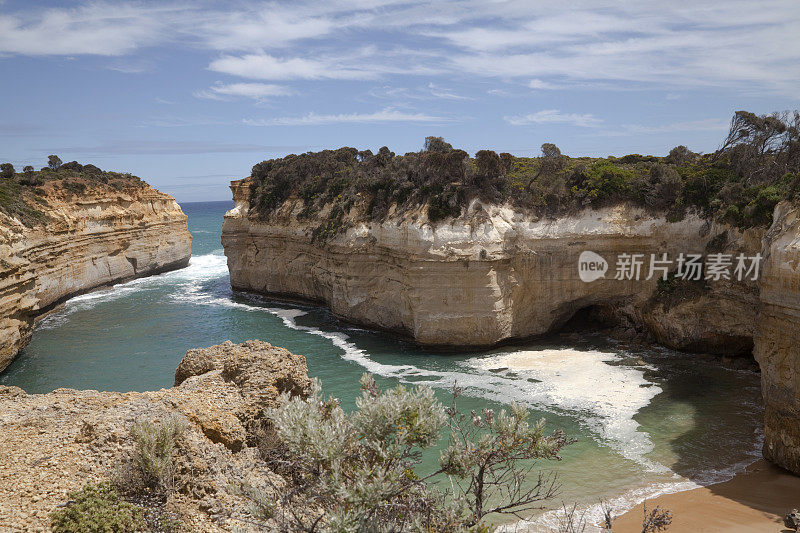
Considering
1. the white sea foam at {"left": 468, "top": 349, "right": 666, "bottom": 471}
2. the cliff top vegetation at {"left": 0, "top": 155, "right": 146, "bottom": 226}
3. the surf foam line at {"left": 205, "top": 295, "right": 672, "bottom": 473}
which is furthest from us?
the cliff top vegetation at {"left": 0, "top": 155, "right": 146, "bottom": 226}

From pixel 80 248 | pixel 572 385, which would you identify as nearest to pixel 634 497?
pixel 572 385

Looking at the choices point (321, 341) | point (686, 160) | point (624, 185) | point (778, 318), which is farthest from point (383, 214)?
point (778, 318)

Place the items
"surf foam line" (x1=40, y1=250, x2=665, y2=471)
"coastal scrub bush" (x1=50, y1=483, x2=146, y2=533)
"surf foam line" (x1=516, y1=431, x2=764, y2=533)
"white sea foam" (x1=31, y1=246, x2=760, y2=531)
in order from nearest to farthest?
"coastal scrub bush" (x1=50, y1=483, x2=146, y2=533) → "surf foam line" (x1=516, y1=431, x2=764, y2=533) → "white sea foam" (x1=31, y1=246, x2=760, y2=531) → "surf foam line" (x1=40, y1=250, x2=665, y2=471)

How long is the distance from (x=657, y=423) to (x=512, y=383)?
5.16m

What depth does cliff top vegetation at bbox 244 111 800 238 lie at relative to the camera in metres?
20.4

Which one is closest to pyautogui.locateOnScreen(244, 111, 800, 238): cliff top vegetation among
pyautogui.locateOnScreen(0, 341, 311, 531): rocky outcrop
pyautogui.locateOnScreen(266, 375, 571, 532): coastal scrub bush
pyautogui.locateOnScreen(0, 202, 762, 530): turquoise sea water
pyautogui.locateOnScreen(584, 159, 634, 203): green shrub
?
pyautogui.locateOnScreen(584, 159, 634, 203): green shrub

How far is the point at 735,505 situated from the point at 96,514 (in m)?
12.3

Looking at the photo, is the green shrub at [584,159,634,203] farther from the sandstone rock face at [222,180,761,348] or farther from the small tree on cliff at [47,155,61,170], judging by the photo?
the small tree on cliff at [47,155,61,170]

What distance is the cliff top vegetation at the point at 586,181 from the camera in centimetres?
2039

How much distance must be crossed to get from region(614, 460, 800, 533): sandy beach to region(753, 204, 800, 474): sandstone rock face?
0.81 meters

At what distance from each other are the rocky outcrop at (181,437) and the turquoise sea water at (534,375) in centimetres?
628

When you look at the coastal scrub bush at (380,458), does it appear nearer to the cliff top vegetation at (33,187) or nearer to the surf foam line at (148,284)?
the cliff top vegetation at (33,187)

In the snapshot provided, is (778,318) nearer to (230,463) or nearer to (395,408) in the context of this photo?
(395,408)

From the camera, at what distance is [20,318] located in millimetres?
23344
